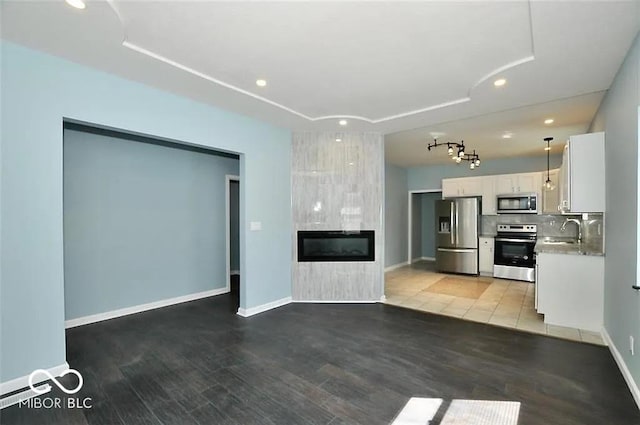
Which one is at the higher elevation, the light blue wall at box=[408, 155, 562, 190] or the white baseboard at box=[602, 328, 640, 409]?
the light blue wall at box=[408, 155, 562, 190]

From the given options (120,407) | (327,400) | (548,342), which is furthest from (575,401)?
(120,407)

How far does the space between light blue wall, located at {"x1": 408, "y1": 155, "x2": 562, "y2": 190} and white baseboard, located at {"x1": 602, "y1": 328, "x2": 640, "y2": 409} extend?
174 inches

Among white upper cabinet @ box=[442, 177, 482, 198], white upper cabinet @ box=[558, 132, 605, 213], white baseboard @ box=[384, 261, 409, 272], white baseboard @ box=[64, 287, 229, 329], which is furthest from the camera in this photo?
white baseboard @ box=[384, 261, 409, 272]

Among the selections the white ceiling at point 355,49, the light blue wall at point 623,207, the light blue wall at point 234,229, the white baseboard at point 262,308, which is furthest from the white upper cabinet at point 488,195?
the light blue wall at point 234,229

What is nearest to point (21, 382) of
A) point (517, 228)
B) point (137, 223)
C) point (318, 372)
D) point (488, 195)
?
point (137, 223)

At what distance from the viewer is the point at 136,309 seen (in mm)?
4164

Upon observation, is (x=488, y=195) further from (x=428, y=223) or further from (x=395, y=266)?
(x=395, y=266)

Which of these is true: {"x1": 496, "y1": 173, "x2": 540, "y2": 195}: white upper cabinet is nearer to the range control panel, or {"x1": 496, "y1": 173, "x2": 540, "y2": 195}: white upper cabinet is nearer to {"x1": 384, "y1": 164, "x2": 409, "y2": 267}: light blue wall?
the range control panel

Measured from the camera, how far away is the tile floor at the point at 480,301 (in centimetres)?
356

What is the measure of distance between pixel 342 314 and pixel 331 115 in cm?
274

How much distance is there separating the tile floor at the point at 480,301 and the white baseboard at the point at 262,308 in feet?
5.41

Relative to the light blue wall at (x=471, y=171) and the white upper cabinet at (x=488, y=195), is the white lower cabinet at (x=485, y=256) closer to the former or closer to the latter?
the white upper cabinet at (x=488, y=195)

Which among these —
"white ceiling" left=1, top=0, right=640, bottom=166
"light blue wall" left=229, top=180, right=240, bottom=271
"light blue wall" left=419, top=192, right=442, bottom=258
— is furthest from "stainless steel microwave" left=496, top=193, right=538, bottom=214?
"light blue wall" left=229, top=180, right=240, bottom=271

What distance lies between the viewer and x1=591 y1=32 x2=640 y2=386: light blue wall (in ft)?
7.32
